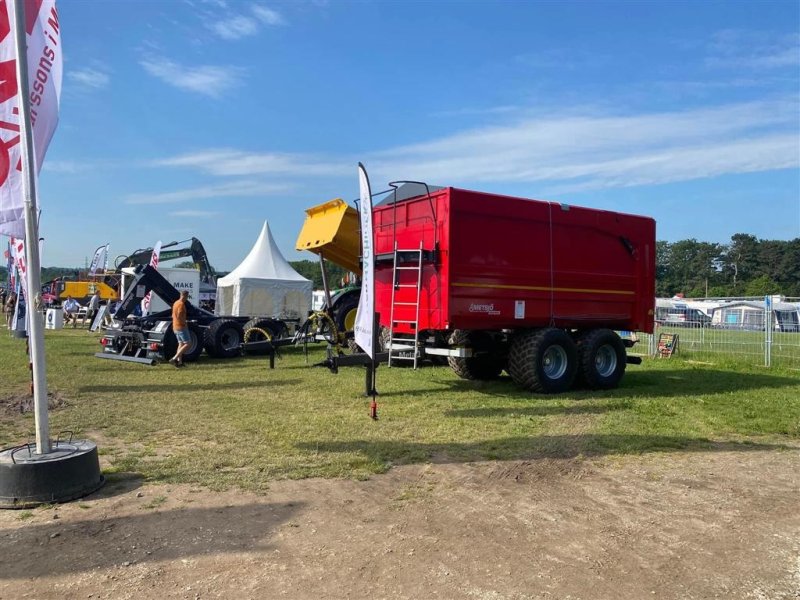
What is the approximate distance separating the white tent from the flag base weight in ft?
57.3

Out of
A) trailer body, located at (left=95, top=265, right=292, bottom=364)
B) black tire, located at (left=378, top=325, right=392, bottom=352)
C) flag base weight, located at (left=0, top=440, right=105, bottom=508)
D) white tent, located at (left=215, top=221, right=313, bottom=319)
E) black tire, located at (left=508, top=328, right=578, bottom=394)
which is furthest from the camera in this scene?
white tent, located at (left=215, top=221, right=313, bottom=319)

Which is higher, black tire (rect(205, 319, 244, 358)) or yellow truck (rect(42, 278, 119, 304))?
yellow truck (rect(42, 278, 119, 304))

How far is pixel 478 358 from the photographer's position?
11109 mm

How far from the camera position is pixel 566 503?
4801 mm

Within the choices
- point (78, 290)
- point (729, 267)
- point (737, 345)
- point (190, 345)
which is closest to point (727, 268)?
point (729, 267)

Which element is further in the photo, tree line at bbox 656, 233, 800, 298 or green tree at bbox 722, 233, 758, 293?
green tree at bbox 722, 233, 758, 293

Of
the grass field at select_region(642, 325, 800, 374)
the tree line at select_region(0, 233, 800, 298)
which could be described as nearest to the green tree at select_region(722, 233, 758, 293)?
the tree line at select_region(0, 233, 800, 298)

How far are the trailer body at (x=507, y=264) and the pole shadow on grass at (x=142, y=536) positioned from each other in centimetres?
506

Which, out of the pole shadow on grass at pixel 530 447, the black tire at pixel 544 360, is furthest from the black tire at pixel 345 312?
the pole shadow on grass at pixel 530 447

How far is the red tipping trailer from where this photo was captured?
9062mm

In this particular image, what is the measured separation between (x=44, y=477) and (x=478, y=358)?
7712 mm

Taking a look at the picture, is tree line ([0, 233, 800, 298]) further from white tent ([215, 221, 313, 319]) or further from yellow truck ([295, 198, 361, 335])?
yellow truck ([295, 198, 361, 335])

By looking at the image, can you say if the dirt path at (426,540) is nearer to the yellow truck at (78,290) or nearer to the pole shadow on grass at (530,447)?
the pole shadow on grass at (530,447)

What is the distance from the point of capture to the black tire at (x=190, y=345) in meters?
13.8
